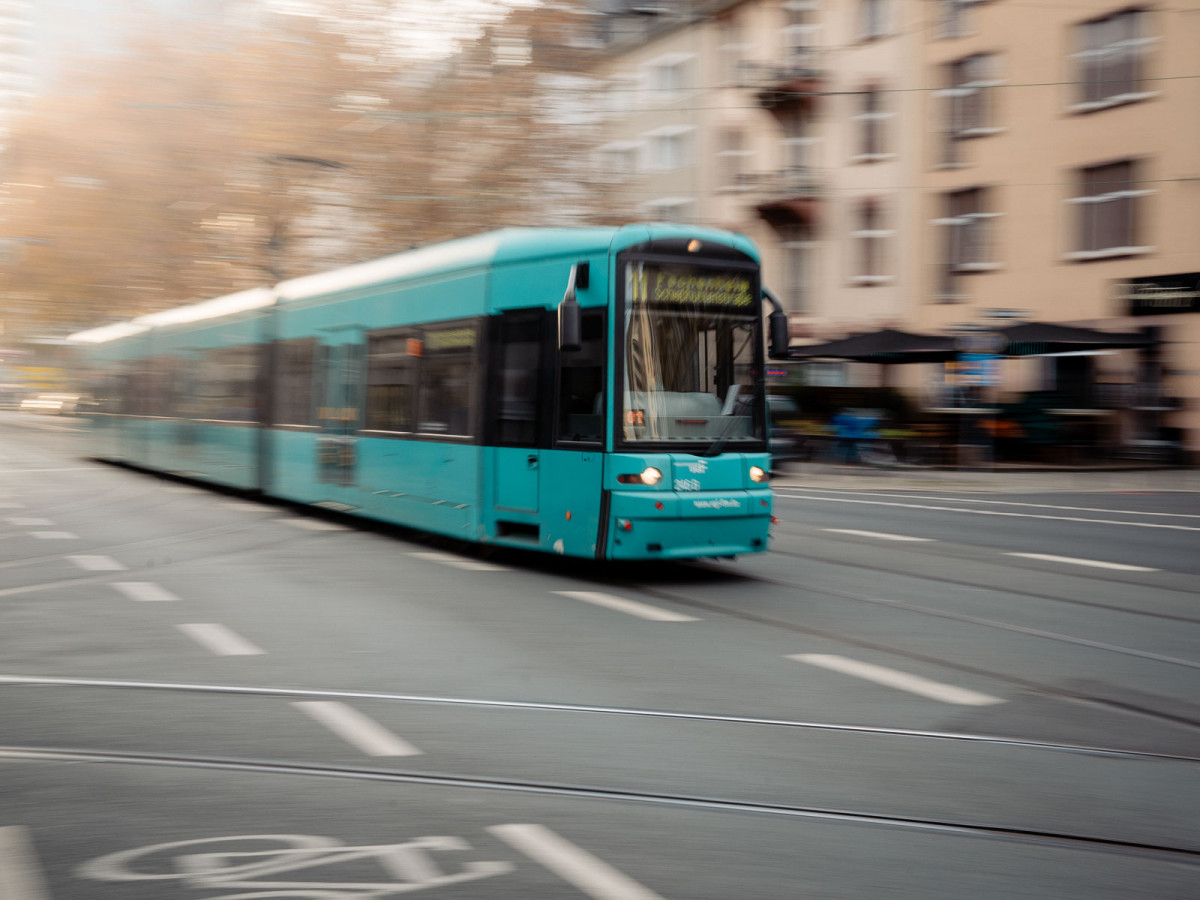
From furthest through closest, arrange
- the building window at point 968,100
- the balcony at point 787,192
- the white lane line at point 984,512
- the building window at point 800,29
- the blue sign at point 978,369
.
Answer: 1. the building window at point 800,29
2. the balcony at point 787,192
3. the building window at point 968,100
4. the blue sign at point 978,369
5. the white lane line at point 984,512

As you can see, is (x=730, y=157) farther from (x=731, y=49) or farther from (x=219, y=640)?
(x=219, y=640)

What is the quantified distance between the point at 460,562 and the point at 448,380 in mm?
1683

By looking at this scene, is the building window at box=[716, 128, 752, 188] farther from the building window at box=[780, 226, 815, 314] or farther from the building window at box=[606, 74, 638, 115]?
the building window at box=[606, 74, 638, 115]

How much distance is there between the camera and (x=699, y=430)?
1028cm

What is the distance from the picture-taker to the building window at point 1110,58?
2855 centimetres

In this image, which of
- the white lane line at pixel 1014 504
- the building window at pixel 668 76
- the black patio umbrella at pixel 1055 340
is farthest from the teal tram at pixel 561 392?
the building window at pixel 668 76

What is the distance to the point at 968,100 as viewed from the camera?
3275cm

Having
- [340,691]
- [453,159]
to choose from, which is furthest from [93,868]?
[453,159]

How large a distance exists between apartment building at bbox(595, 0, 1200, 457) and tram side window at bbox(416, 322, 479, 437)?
1559 centimetres

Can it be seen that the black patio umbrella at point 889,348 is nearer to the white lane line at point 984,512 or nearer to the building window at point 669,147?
the white lane line at point 984,512

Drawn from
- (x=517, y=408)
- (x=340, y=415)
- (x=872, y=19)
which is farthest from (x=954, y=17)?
(x=517, y=408)

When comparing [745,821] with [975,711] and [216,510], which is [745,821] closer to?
[975,711]

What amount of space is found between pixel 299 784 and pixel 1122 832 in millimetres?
2679

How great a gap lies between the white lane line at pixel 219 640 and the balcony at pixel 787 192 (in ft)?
98.6
